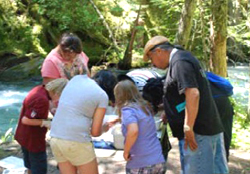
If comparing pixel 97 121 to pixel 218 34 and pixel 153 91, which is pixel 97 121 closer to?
pixel 153 91

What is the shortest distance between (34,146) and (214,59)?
3.90 metres

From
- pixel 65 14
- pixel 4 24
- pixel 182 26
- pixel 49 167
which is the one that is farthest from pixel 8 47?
pixel 49 167

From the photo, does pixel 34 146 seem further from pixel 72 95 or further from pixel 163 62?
pixel 163 62

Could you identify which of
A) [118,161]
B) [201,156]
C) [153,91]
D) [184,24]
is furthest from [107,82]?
[184,24]

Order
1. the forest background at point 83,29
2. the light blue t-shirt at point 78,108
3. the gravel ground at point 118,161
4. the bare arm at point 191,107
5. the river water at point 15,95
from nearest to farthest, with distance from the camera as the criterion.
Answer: the bare arm at point 191,107 → the light blue t-shirt at point 78,108 → the gravel ground at point 118,161 → the river water at point 15,95 → the forest background at point 83,29

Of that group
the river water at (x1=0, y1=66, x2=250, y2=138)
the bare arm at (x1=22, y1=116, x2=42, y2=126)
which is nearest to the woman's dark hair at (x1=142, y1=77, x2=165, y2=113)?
the bare arm at (x1=22, y1=116, x2=42, y2=126)

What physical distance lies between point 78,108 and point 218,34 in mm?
4063

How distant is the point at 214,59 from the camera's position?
5.84 m

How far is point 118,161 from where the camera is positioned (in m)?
3.80

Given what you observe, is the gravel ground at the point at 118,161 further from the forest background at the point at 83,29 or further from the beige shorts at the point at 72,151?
the forest background at the point at 83,29

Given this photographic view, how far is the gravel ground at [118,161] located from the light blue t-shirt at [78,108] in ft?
4.50

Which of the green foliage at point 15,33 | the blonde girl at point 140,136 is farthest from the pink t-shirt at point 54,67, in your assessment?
the green foliage at point 15,33

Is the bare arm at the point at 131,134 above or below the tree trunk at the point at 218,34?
below

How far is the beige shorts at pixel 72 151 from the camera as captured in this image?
2.30 meters
